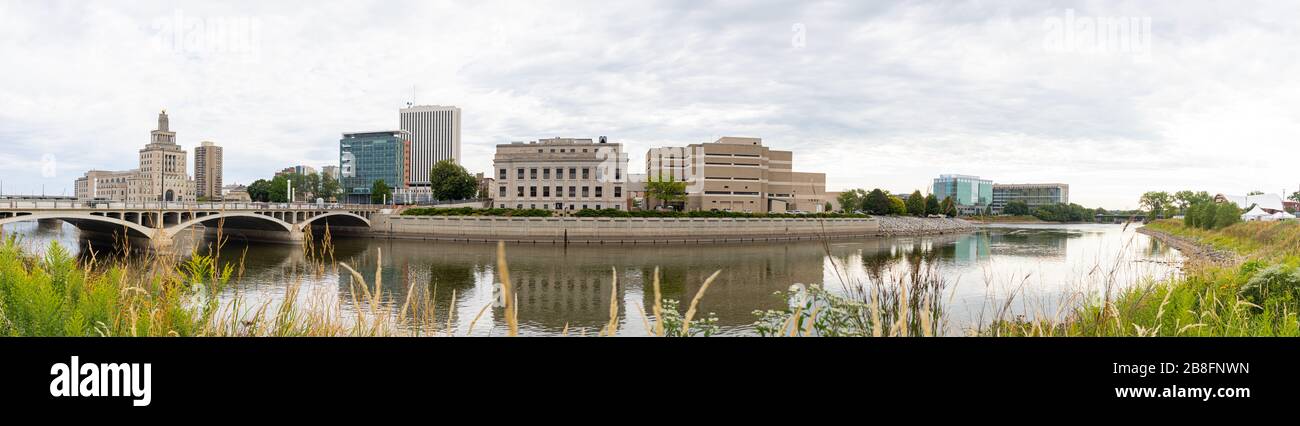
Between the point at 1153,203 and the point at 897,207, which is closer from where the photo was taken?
the point at 1153,203

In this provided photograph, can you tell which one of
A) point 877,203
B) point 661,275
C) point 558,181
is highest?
point 558,181

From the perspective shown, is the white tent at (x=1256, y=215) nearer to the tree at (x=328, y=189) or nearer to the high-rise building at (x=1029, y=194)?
the high-rise building at (x=1029, y=194)

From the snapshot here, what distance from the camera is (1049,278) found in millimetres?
20391

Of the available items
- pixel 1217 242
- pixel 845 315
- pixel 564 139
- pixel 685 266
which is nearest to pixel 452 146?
pixel 564 139

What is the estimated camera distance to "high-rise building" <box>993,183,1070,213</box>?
39.6 meters

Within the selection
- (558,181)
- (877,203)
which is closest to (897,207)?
(877,203)

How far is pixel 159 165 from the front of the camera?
57.4 m

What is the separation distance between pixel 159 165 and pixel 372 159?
3549 inches

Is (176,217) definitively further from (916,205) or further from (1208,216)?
(916,205)

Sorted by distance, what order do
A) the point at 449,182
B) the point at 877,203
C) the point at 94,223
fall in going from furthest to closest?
the point at 877,203 < the point at 449,182 < the point at 94,223
